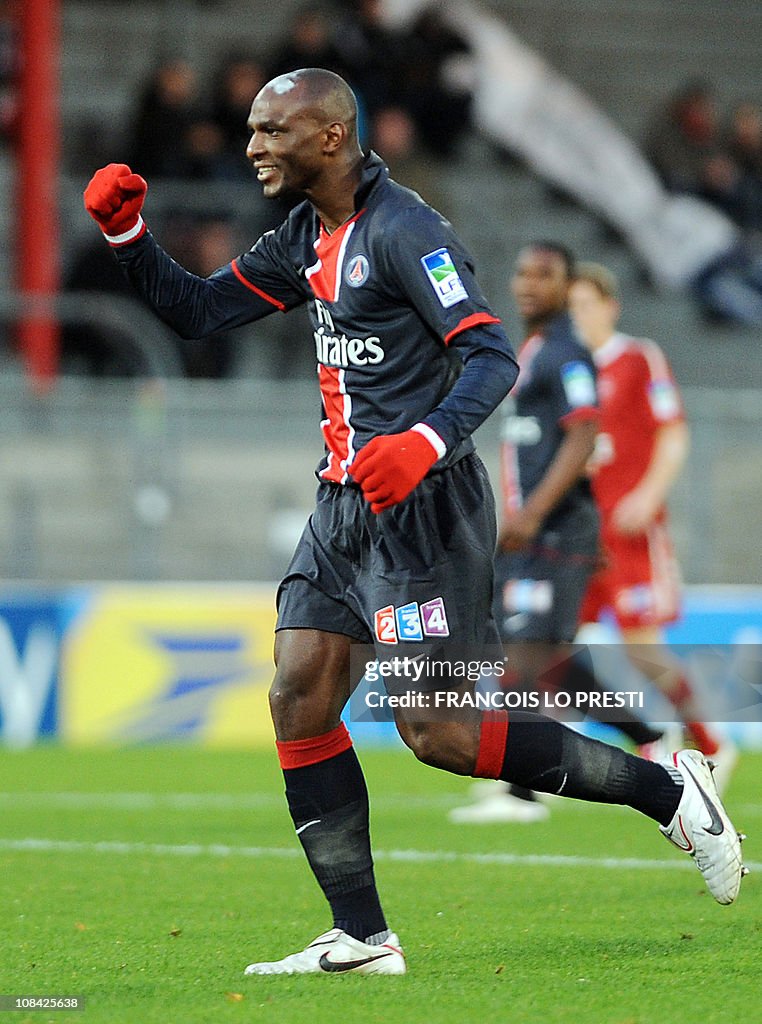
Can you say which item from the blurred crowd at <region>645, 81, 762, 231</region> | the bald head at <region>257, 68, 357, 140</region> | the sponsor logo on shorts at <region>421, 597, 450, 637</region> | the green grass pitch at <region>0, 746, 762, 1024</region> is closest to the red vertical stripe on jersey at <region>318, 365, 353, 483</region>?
the sponsor logo on shorts at <region>421, 597, 450, 637</region>

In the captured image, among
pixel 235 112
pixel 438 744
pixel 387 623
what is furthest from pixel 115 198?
pixel 235 112

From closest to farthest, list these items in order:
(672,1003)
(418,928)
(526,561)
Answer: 1. (672,1003)
2. (418,928)
3. (526,561)

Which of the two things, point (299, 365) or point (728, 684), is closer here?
point (728, 684)

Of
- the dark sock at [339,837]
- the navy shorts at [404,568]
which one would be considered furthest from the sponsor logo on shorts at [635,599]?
the dark sock at [339,837]

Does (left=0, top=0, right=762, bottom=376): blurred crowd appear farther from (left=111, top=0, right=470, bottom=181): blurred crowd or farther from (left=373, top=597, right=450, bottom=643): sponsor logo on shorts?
(left=373, top=597, right=450, bottom=643): sponsor logo on shorts

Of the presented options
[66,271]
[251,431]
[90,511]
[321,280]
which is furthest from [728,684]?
[321,280]

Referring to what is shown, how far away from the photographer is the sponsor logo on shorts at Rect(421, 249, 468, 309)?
4.42 meters

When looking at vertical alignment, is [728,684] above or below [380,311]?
below

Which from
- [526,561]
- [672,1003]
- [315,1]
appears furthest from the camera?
[315,1]

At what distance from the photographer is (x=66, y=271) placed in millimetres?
14414

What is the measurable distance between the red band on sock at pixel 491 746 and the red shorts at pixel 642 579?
4.07 metres

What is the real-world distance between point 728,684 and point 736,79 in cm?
989

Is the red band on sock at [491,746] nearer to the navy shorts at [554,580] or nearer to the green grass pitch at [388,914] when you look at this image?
the green grass pitch at [388,914]

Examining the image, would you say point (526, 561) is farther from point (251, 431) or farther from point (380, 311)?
point (251, 431)
